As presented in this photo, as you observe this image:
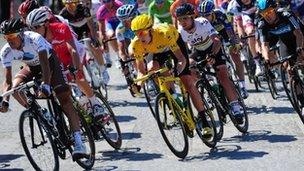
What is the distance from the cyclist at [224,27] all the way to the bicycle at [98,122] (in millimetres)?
2382

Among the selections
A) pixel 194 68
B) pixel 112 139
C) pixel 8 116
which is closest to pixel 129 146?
pixel 112 139

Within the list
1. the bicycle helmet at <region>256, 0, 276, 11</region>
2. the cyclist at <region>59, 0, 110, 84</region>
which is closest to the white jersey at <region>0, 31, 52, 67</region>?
the bicycle helmet at <region>256, 0, 276, 11</region>

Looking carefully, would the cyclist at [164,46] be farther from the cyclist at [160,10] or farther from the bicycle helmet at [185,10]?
the cyclist at [160,10]

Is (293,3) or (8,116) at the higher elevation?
(293,3)

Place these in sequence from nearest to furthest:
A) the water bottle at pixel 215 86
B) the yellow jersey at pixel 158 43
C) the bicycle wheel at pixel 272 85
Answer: the yellow jersey at pixel 158 43, the water bottle at pixel 215 86, the bicycle wheel at pixel 272 85

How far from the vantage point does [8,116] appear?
13.3m

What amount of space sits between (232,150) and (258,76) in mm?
4246

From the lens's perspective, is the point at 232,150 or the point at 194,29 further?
the point at 194,29

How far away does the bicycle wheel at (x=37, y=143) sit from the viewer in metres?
8.40

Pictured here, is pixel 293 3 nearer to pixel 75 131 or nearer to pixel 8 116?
pixel 8 116

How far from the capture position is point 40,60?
27.8 feet

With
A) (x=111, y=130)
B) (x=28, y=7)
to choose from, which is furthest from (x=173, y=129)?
(x=28, y=7)

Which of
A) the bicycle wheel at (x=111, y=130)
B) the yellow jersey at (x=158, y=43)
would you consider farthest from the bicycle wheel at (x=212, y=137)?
the bicycle wheel at (x=111, y=130)

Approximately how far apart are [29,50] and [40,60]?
36 centimetres
